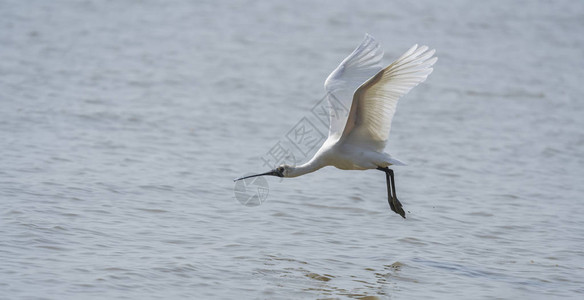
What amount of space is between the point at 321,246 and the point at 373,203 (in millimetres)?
1857

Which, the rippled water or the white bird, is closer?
the white bird

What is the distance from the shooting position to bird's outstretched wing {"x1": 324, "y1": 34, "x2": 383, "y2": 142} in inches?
335

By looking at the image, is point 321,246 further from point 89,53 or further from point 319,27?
point 319,27

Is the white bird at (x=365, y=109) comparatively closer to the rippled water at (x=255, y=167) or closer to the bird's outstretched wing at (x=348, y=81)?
the bird's outstretched wing at (x=348, y=81)

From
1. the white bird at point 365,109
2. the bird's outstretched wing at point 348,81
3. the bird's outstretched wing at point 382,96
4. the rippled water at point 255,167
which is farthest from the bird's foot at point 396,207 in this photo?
the bird's outstretched wing at point 348,81

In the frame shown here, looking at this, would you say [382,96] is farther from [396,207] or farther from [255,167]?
[255,167]

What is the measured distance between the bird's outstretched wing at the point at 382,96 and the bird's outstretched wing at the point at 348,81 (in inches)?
15.4

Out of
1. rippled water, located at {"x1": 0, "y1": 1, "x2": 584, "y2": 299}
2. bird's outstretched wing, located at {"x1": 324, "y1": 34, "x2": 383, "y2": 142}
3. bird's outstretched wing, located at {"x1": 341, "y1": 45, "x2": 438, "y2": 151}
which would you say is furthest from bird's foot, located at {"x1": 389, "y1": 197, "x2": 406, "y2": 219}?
bird's outstretched wing, located at {"x1": 324, "y1": 34, "x2": 383, "y2": 142}

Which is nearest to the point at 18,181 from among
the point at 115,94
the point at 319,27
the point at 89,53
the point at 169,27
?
the point at 115,94

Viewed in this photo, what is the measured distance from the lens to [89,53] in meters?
17.2

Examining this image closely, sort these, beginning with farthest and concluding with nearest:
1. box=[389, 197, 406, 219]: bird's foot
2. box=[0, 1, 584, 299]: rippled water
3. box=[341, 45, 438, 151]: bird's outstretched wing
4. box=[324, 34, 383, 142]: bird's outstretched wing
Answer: box=[389, 197, 406, 219]: bird's foot
box=[324, 34, 383, 142]: bird's outstretched wing
box=[0, 1, 584, 299]: rippled water
box=[341, 45, 438, 151]: bird's outstretched wing

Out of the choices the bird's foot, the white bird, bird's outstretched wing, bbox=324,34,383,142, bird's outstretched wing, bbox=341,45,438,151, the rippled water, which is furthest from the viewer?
the bird's foot

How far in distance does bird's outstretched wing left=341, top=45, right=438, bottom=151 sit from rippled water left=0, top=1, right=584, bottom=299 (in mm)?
1108

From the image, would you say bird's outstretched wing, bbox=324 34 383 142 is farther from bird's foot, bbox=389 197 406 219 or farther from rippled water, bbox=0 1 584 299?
rippled water, bbox=0 1 584 299
